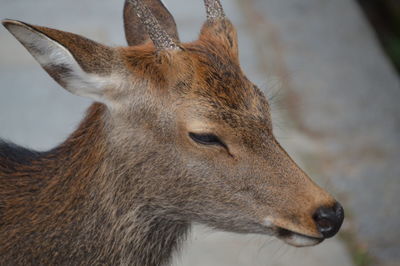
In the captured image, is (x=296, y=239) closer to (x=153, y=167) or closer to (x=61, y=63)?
(x=153, y=167)

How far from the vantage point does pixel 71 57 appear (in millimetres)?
2607

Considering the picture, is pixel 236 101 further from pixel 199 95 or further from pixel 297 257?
pixel 297 257

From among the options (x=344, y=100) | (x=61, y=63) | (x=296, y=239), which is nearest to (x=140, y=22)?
(x=61, y=63)

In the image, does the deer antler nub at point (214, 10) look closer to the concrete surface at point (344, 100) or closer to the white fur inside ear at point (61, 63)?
the white fur inside ear at point (61, 63)

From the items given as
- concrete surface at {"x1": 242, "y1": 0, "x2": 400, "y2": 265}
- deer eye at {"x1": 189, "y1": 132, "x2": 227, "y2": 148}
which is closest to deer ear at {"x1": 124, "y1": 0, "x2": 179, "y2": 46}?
deer eye at {"x1": 189, "y1": 132, "x2": 227, "y2": 148}

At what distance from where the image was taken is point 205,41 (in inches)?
120

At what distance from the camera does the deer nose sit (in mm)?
2770

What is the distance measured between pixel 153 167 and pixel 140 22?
894mm

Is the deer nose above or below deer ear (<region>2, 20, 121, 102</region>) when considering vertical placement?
below

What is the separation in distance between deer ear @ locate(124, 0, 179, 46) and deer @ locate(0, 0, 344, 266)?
28 cm

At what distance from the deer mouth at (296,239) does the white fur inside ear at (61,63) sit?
1029 millimetres

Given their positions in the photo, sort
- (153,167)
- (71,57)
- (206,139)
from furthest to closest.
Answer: (153,167)
(206,139)
(71,57)

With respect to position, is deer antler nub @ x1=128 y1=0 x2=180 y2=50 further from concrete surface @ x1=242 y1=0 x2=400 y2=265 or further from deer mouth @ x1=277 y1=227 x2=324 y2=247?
concrete surface @ x1=242 y1=0 x2=400 y2=265

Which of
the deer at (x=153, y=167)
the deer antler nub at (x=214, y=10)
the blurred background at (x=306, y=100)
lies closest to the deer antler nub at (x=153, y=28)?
the deer at (x=153, y=167)
